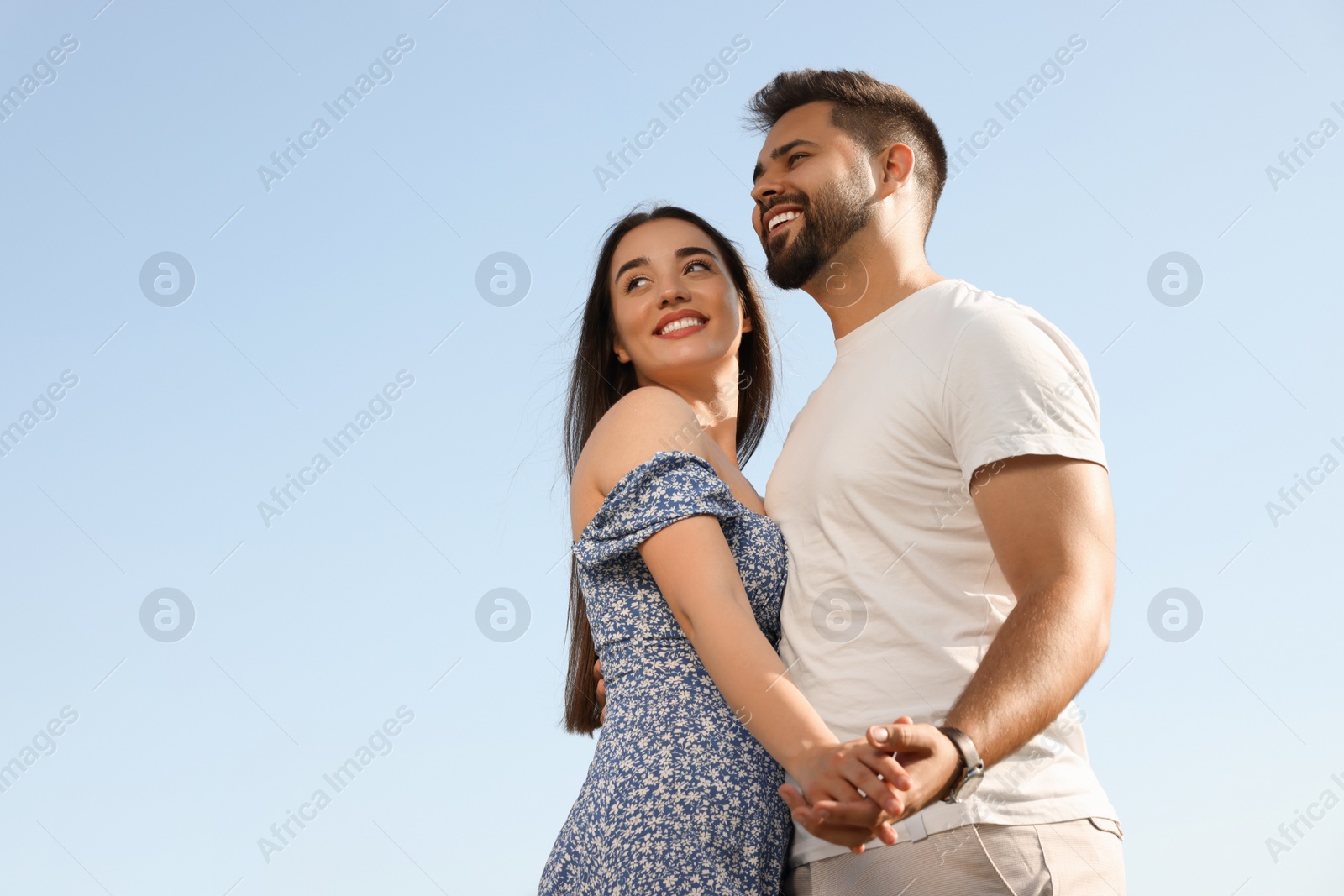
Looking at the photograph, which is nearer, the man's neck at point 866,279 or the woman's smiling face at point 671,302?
the man's neck at point 866,279

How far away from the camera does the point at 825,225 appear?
12.5ft

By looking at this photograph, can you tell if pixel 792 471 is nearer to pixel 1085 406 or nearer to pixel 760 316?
pixel 1085 406

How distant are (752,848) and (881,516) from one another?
0.98 metres

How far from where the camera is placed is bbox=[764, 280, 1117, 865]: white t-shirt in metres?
2.65

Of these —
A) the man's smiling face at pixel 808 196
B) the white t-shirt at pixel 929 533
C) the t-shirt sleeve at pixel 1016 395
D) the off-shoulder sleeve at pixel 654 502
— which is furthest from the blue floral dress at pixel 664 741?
the man's smiling face at pixel 808 196

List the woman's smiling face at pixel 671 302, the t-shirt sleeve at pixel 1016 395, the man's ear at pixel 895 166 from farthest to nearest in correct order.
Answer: the woman's smiling face at pixel 671 302 < the man's ear at pixel 895 166 < the t-shirt sleeve at pixel 1016 395

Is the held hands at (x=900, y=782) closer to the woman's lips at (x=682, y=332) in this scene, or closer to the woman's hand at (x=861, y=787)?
the woman's hand at (x=861, y=787)

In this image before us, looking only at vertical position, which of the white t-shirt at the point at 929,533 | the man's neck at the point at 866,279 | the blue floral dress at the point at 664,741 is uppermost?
the man's neck at the point at 866,279

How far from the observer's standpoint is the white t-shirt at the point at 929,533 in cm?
265

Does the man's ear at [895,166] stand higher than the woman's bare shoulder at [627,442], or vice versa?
the man's ear at [895,166]

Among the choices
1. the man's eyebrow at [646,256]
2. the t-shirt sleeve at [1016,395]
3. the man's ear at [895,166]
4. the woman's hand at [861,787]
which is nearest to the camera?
the woman's hand at [861,787]

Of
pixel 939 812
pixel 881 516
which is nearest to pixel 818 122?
pixel 881 516

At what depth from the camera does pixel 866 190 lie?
3.87m

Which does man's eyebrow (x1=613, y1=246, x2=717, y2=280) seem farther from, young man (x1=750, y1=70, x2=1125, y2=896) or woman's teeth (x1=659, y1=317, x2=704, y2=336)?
young man (x1=750, y1=70, x2=1125, y2=896)
